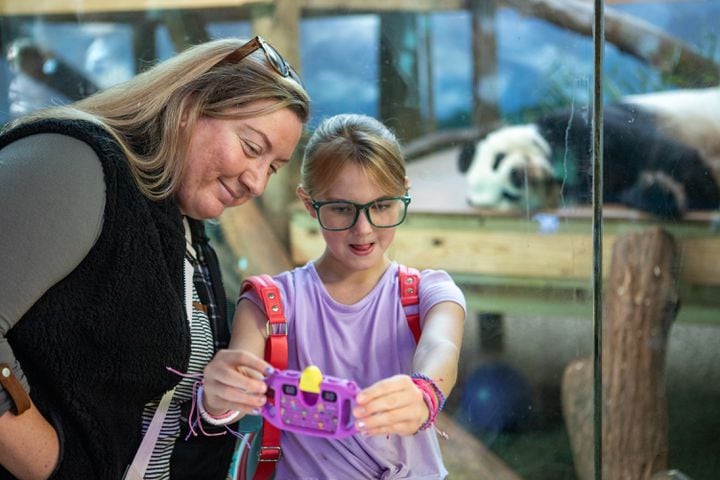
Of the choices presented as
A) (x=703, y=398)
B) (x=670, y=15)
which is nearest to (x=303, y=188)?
(x=703, y=398)

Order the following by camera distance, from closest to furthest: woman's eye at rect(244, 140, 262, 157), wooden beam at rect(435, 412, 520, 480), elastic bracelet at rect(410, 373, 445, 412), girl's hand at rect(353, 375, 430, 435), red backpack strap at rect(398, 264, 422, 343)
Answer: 1. girl's hand at rect(353, 375, 430, 435)
2. elastic bracelet at rect(410, 373, 445, 412)
3. woman's eye at rect(244, 140, 262, 157)
4. red backpack strap at rect(398, 264, 422, 343)
5. wooden beam at rect(435, 412, 520, 480)

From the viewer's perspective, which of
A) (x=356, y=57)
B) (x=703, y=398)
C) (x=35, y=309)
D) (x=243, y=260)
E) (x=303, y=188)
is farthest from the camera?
(x=243, y=260)

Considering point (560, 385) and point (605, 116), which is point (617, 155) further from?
point (560, 385)

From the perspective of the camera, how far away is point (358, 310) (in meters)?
1.45

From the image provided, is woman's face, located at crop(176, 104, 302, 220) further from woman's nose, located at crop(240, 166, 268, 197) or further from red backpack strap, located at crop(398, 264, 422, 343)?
red backpack strap, located at crop(398, 264, 422, 343)

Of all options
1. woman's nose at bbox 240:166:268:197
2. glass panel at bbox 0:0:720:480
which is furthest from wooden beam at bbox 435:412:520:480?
woman's nose at bbox 240:166:268:197

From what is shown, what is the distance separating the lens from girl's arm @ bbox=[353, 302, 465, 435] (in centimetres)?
109

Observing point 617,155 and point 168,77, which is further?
point 617,155

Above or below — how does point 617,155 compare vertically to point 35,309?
above

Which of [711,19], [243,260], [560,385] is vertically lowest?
[560,385]

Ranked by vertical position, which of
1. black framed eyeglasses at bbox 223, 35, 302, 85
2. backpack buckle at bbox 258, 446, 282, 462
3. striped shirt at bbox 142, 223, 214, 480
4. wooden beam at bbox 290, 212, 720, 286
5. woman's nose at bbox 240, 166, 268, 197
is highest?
black framed eyeglasses at bbox 223, 35, 302, 85

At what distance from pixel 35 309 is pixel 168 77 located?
1.33 ft

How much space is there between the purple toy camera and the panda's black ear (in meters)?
1.34

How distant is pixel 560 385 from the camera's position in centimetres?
198
